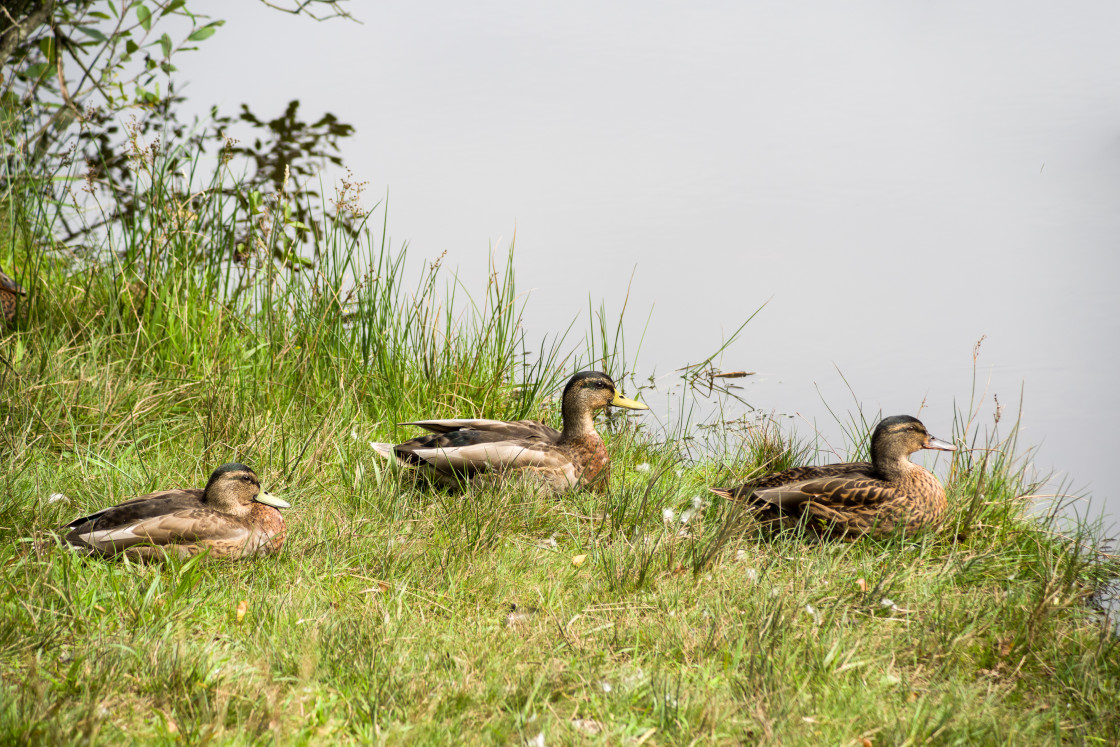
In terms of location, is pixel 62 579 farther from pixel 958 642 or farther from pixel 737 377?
pixel 737 377

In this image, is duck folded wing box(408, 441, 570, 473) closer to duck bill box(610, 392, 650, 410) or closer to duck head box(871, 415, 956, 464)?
duck bill box(610, 392, 650, 410)

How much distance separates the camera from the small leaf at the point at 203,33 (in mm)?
7484

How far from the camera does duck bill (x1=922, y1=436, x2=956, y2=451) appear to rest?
4.67m

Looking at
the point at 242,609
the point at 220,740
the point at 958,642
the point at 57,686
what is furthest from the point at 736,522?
the point at 57,686

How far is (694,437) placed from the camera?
21.0 ft

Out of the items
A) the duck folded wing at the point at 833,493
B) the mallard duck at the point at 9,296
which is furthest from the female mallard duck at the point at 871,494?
the mallard duck at the point at 9,296

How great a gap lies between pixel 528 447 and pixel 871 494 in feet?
5.88

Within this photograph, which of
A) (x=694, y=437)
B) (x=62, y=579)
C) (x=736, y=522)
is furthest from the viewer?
(x=694, y=437)

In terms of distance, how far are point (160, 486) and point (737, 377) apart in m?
4.70

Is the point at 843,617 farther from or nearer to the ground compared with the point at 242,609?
farther from the ground

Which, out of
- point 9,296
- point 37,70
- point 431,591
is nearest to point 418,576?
point 431,591

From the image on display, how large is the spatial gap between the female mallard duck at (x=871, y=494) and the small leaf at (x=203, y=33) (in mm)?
5911

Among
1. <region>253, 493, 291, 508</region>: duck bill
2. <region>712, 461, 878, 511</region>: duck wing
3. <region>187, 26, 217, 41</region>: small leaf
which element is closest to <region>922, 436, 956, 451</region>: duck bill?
<region>712, 461, 878, 511</region>: duck wing

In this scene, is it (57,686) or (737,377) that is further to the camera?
(737,377)
